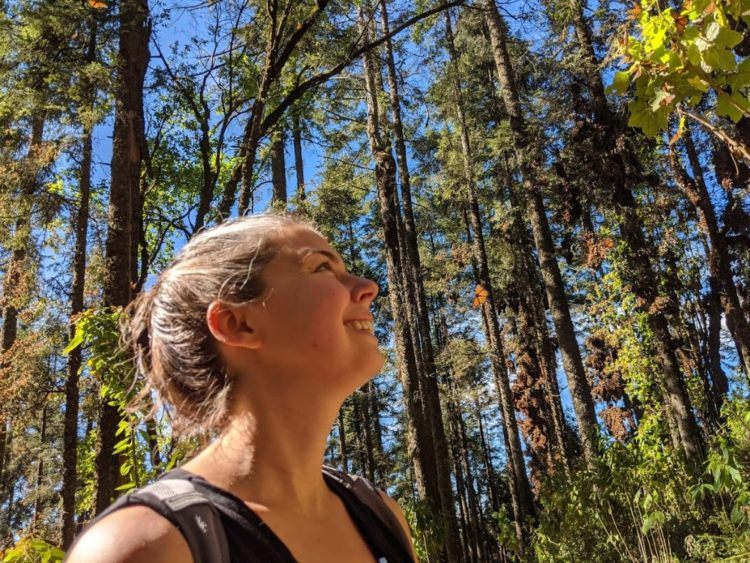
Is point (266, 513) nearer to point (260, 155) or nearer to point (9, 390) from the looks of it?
point (9, 390)

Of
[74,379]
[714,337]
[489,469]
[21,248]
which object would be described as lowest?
[489,469]

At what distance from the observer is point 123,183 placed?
6.12 metres

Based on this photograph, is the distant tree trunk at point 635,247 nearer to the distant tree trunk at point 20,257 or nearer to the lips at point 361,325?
the lips at point 361,325

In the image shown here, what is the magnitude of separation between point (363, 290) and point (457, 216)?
21864 mm

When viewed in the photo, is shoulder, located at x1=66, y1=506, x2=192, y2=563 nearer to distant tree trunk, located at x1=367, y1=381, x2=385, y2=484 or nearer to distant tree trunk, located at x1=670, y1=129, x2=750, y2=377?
distant tree trunk, located at x1=670, y1=129, x2=750, y2=377

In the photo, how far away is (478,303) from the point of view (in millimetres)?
16766

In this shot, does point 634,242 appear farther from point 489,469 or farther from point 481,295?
point 489,469

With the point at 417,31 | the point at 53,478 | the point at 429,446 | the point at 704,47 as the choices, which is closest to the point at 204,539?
the point at 704,47

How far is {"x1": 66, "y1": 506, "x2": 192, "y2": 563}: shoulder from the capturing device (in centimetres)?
73

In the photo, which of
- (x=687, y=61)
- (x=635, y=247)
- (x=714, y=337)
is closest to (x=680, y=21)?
(x=687, y=61)

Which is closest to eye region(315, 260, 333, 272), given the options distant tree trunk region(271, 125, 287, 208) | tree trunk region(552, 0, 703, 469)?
tree trunk region(552, 0, 703, 469)

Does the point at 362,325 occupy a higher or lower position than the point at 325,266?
lower

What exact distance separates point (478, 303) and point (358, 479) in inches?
618

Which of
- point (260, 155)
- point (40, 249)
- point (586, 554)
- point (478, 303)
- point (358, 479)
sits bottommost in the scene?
point (586, 554)
